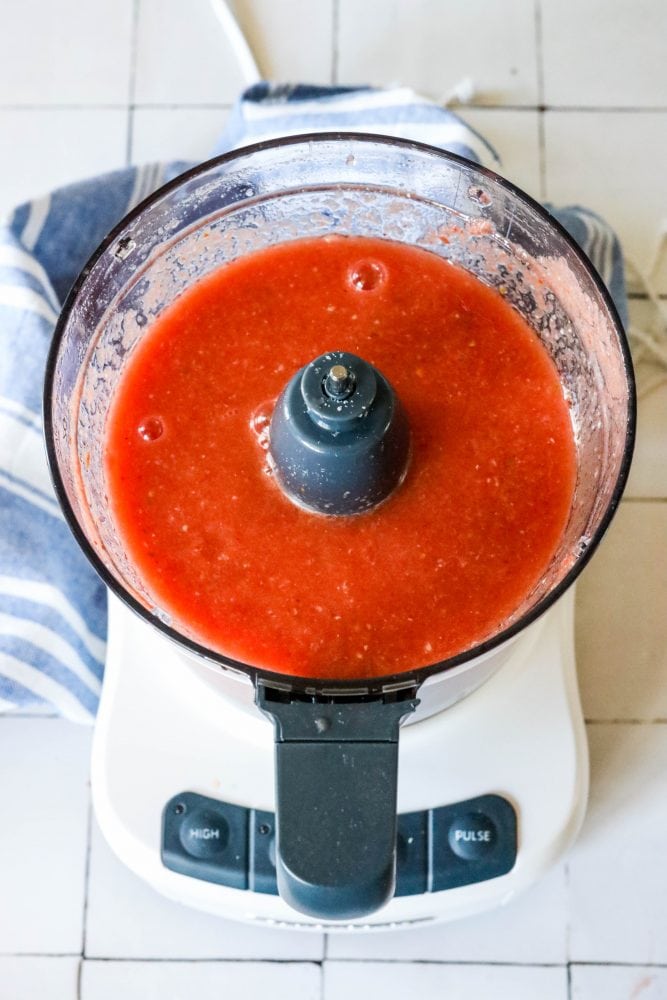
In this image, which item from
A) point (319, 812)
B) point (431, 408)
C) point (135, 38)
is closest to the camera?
point (319, 812)

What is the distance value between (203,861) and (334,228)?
0.43 meters

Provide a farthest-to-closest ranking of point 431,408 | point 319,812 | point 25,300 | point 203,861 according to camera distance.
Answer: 1. point 25,300
2. point 203,861
3. point 431,408
4. point 319,812

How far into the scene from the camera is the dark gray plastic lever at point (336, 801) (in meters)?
0.53

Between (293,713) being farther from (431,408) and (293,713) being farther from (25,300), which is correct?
(25,300)

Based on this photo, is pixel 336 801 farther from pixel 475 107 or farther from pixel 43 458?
pixel 475 107

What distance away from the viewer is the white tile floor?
33.6 inches

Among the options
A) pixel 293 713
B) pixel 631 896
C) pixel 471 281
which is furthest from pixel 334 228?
pixel 631 896

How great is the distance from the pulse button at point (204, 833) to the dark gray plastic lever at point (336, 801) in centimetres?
23

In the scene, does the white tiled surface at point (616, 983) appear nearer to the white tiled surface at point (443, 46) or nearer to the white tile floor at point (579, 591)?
the white tile floor at point (579, 591)

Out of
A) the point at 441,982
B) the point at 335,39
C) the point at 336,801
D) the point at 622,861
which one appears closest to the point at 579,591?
the point at 622,861

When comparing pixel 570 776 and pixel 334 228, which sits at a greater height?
pixel 334 228

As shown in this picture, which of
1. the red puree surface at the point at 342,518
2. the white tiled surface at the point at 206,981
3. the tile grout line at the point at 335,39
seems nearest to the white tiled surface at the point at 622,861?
the white tiled surface at the point at 206,981

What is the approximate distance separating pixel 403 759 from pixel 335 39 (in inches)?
25.4

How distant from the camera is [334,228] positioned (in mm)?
722
